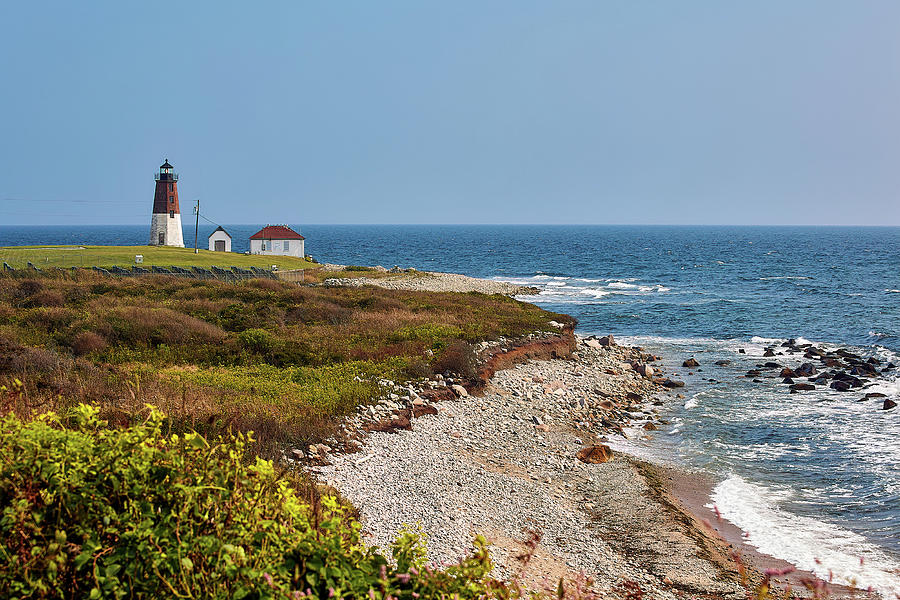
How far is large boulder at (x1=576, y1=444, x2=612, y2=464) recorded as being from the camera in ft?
65.4

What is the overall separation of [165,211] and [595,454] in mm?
67276

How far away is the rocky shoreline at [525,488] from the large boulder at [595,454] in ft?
0.13

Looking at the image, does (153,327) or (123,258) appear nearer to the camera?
(153,327)

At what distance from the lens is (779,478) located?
19938mm

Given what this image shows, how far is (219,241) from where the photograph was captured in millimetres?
79438

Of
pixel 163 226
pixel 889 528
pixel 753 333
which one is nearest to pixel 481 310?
pixel 753 333

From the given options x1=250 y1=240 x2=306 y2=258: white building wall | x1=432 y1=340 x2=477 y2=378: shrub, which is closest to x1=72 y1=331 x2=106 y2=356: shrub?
x1=432 y1=340 x2=477 y2=378: shrub

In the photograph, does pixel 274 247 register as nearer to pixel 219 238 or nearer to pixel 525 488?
pixel 219 238

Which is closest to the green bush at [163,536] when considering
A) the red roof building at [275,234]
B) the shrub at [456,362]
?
the shrub at [456,362]

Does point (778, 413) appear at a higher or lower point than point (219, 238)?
lower

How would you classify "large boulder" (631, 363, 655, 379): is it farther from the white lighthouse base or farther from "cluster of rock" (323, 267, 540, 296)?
the white lighthouse base

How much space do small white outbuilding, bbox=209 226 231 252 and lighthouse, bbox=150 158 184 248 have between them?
12.5 ft

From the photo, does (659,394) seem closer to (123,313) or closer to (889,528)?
(889,528)

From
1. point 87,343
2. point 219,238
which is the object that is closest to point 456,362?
point 87,343
